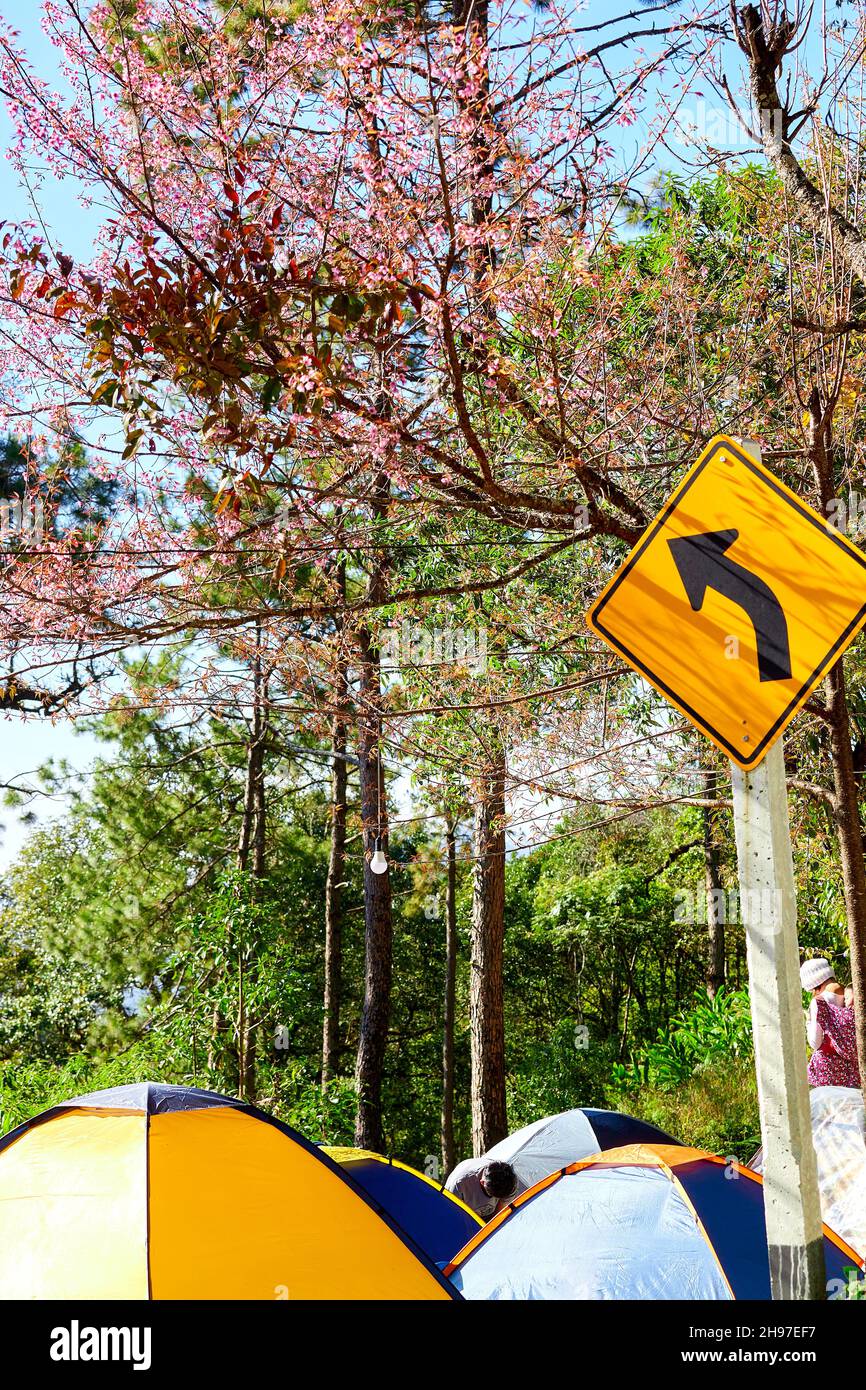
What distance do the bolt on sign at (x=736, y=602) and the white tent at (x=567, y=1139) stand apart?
5123 millimetres

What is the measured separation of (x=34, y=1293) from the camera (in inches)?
129

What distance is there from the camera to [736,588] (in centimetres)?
211

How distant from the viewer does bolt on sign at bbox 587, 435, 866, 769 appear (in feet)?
6.60

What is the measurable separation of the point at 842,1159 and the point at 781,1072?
14.7 feet

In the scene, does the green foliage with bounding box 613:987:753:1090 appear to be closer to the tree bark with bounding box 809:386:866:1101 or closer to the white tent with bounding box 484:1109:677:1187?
the white tent with bounding box 484:1109:677:1187

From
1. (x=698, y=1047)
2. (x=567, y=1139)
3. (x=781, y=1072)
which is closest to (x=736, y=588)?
(x=781, y=1072)

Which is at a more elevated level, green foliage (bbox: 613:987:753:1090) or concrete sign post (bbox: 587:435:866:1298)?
concrete sign post (bbox: 587:435:866:1298)

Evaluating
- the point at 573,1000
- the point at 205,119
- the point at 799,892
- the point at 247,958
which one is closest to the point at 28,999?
the point at 573,1000

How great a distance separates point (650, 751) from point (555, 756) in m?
0.52

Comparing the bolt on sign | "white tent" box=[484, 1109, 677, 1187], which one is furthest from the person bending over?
the bolt on sign

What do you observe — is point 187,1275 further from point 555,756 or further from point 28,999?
point 28,999

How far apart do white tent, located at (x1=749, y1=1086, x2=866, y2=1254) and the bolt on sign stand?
4.07 meters

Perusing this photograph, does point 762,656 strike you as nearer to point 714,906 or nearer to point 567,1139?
point 567,1139

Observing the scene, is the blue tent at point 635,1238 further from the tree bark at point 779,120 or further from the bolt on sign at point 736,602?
the tree bark at point 779,120
